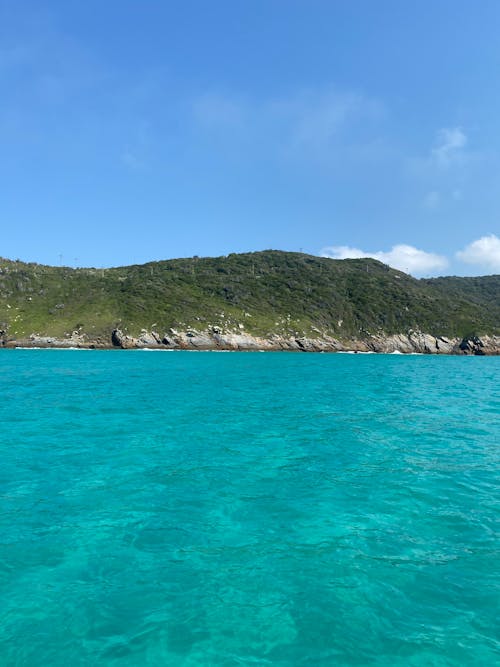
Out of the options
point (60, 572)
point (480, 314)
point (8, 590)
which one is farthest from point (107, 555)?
point (480, 314)

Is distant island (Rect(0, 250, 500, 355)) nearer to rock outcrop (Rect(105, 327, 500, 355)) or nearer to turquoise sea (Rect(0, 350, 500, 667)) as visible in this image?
rock outcrop (Rect(105, 327, 500, 355))

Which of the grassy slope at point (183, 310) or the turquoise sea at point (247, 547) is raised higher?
the grassy slope at point (183, 310)

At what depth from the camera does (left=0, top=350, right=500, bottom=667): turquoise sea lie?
7.92 m

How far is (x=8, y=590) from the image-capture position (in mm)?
9359

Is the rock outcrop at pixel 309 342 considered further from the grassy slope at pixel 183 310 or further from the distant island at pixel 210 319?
the grassy slope at pixel 183 310

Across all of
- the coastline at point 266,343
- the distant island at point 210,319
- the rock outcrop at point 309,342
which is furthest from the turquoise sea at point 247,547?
the distant island at point 210,319

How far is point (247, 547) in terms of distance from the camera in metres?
11.4

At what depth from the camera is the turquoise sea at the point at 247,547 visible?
792 cm

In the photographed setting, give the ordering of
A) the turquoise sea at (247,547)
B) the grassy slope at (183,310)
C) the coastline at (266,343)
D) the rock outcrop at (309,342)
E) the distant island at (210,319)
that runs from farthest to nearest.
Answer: the grassy slope at (183,310) < the distant island at (210,319) < the rock outcrop at (309,342) < the coastline at (266,343) < the turquoise sea at (247,547)

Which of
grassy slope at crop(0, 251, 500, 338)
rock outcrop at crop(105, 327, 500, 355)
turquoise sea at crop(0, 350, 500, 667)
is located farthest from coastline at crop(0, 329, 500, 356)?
turquoise sea at crop(0, 350, 500, 667)

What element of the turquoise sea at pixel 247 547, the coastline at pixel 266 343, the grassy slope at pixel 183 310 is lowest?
the turquoise sea at pixel 247 547

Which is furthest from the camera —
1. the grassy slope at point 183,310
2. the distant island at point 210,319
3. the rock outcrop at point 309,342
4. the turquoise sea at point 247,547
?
the grassy slope at point 183,310

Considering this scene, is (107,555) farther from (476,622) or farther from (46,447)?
(46,447)

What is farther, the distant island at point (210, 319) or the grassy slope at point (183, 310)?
the grassy slope at point (183, 310)
